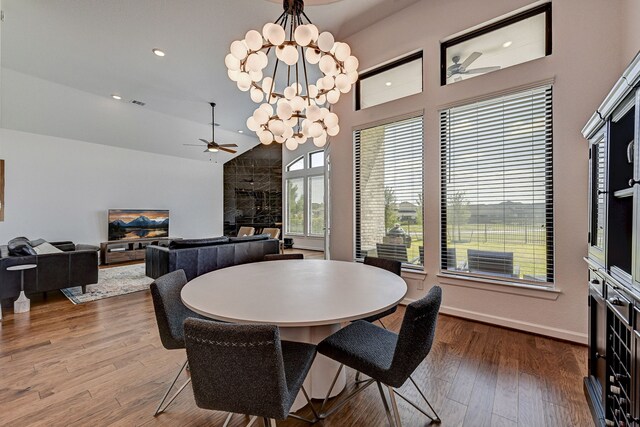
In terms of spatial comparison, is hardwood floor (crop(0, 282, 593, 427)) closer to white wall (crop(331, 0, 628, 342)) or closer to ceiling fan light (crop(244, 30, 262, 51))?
white wall (crop(331, 0, 628, 342))

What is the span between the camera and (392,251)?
3.72 meters

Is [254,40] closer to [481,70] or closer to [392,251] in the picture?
[481,70]

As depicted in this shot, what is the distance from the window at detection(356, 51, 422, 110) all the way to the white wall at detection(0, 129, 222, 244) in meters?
6.44

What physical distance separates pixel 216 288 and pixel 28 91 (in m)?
6.26

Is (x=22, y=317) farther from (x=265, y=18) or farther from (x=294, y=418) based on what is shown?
(x=265, y=18)

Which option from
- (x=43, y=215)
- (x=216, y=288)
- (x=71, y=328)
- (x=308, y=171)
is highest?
(x=308, y=171)

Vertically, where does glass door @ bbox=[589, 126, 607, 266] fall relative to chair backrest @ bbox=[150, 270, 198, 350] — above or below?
above

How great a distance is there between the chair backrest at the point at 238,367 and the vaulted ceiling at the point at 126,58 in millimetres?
2070

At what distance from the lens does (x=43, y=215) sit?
5797 millimetres

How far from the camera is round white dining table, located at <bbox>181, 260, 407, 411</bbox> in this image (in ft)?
4.01

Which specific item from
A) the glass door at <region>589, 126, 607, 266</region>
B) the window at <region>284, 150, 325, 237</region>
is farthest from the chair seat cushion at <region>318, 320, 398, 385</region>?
the window at <region>284, 150, 325, 237</region>

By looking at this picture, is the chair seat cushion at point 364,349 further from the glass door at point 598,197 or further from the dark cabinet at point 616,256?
the glass door at point 598,197

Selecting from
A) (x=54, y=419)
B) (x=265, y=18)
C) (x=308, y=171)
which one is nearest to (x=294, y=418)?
(x=54, y=419)

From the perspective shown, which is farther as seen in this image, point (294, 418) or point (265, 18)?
point (265, 18)
